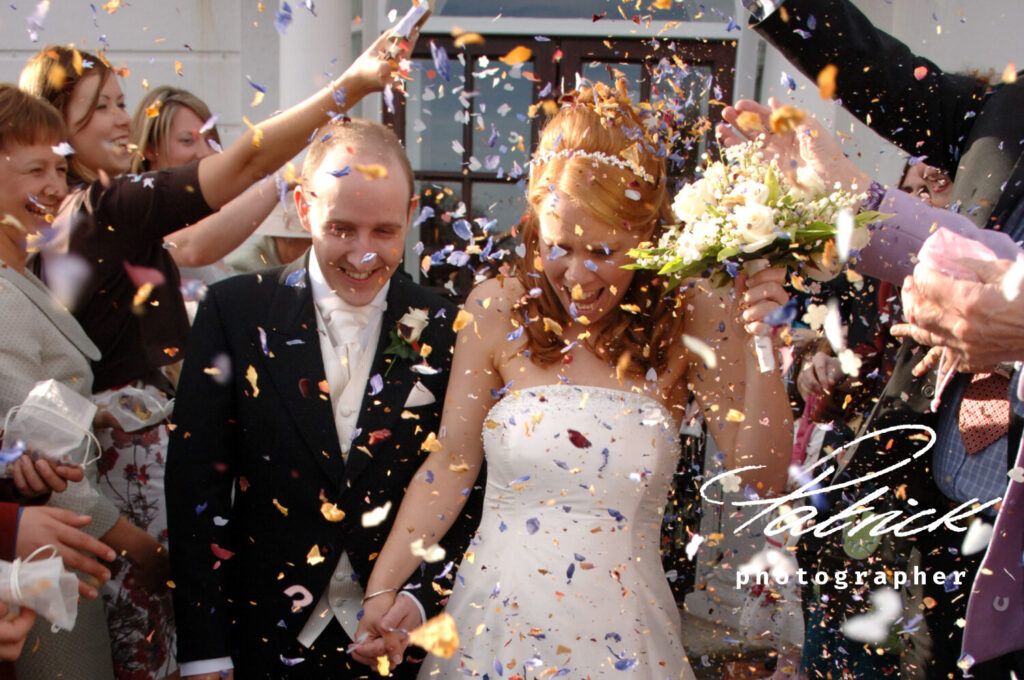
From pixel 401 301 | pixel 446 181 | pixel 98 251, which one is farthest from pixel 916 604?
pixel 446 181

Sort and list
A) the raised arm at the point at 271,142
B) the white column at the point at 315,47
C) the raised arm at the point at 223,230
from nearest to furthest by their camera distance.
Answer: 1. the raised arm at the point at 271,142
2. the raised arm at the point at 223,230
3. the white column at the point at 315,47

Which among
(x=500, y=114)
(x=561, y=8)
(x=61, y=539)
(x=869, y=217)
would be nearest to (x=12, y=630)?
(x=61, y=539)

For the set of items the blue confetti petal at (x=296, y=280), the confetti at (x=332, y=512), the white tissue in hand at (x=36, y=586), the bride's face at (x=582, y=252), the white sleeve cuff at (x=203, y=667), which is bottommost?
the white sleeve cuff at (x=203, y=667)

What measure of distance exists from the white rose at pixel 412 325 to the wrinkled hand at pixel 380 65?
0.68m

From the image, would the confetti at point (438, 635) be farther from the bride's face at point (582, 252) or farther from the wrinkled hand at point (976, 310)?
the wrinkled hand at point (976, 310)

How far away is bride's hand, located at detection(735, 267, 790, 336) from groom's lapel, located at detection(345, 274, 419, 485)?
1.03m

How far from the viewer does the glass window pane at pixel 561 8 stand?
A: 598cm

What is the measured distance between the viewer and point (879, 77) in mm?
2350

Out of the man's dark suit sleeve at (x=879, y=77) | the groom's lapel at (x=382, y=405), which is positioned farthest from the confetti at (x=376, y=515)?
the man's dark suit sleeve at (x=879, y=77)

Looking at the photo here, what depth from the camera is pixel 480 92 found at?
20.1 feet

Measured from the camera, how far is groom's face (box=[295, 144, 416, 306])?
96.6 inches

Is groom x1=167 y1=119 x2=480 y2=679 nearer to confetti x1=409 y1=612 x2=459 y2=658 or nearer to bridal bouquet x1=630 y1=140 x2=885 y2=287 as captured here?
confetti x1=409 y1=612 x2=459 y2=658

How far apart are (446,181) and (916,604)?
185 inches

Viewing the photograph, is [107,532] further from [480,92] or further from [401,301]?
[480,92]
